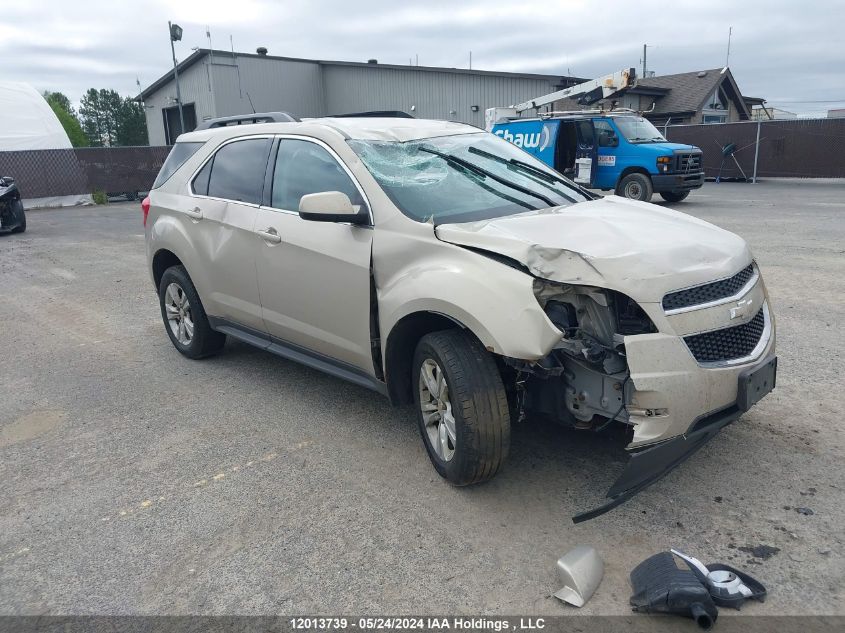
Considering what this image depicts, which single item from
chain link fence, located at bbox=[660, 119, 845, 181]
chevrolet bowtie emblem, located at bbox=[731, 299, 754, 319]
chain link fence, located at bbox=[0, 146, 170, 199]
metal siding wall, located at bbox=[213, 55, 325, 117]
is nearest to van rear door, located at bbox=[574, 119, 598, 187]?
chain link fence, located at bbox=[660, 119, 845, 181]

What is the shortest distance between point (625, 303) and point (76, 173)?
78.0 ft

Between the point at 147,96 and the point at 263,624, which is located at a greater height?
the point at 147,96

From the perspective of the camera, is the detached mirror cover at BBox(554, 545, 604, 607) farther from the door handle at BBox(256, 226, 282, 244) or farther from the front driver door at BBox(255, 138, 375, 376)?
the door handle at BBox(256, 226, 282, 244)

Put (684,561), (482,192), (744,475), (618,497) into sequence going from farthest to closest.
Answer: (482,192)
(744,475)
(618,497)
(684,561)

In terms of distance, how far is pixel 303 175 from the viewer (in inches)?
175

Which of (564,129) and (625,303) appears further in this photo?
(564,129)

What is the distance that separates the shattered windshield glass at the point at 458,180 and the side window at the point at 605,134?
12.2 metres

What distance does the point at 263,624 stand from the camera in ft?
8.70

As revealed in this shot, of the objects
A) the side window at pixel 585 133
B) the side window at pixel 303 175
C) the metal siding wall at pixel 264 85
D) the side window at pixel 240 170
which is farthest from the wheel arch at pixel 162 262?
the metal siding wall at pixel 264 85

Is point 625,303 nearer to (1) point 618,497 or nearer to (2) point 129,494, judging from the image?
(1) point 618,497

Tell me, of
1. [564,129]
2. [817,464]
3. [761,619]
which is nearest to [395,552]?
[761,619]

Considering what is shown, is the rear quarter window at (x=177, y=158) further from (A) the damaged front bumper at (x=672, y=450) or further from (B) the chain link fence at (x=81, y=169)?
(B) the chain link fence at (x=81, y=169)

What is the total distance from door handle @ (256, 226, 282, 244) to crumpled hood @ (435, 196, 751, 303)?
4.44ft

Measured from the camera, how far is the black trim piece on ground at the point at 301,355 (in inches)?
160
